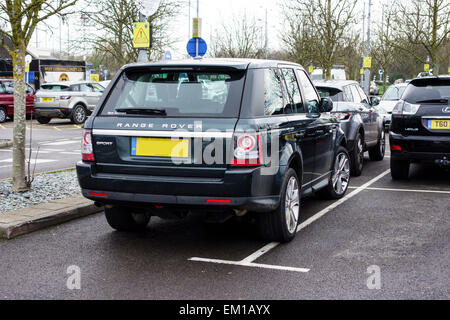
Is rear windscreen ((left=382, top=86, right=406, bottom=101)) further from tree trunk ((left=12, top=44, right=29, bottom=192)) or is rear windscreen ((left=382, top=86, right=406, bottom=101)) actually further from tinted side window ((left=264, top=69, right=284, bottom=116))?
tinted side window ((left=264, top=69, right=284, bottom=116))

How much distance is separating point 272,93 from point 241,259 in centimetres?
159

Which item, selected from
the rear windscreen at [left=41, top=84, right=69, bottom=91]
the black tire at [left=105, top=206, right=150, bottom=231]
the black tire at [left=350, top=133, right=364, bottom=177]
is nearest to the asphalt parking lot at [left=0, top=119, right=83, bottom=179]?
the rear windscreen at [left=41, top=84, right=69, bottom=91]

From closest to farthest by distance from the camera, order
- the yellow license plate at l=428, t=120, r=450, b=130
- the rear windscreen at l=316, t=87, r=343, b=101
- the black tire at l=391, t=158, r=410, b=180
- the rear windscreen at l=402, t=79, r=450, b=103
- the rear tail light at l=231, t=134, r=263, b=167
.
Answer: the rear tail light at l=231, t=134, r=263, b=167, the yellow license plate at l=428, t=120, r=450, b=130, the rear windscreen at l=402, t=79, r=450, b=103, the black tire at l=391, t=158, r=410, b=180, the rear windscreen at l=316, t=87, r=343, b=101

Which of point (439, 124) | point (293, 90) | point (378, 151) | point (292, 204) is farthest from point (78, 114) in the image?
point (292, 204)

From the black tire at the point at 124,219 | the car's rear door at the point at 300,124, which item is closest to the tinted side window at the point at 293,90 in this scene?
the car's rear door at the point at 300,124

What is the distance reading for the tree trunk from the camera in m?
7.91

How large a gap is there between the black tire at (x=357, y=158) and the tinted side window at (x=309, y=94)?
126 inches

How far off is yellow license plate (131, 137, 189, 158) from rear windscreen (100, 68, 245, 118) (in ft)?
0.84

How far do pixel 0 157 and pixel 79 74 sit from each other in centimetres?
2533

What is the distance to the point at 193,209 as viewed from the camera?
16.6ft

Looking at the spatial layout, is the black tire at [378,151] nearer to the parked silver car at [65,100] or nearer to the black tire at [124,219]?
the black tire at [124,219]

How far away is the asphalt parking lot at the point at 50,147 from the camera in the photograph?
1224 cm

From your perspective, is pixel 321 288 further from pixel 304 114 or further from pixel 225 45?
pixel 225 45
